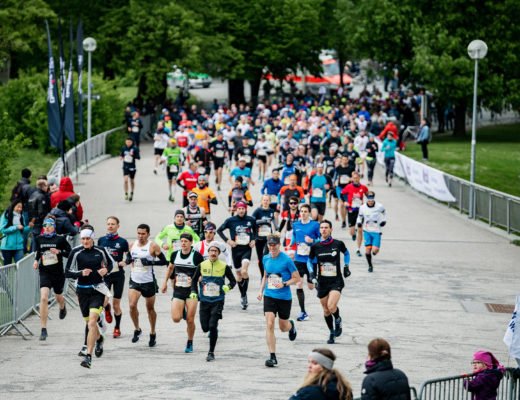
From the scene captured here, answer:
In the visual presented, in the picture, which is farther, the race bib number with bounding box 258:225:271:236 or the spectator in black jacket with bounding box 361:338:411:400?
the race bib number with bounding box 258:225:271:236

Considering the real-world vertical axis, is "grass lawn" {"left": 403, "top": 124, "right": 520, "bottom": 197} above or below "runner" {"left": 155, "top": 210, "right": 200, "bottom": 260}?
below

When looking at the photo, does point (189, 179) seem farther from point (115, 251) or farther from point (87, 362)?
point (87, 362)

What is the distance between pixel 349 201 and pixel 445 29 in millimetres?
31630

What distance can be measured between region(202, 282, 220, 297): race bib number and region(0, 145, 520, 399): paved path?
0.83m

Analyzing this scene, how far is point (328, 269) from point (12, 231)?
6.21 meters

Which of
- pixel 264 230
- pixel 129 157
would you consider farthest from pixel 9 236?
pixel 129 157

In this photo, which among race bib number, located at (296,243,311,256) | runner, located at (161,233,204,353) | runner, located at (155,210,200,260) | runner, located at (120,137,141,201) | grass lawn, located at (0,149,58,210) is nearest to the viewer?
runner, located at (161,233,204,353)

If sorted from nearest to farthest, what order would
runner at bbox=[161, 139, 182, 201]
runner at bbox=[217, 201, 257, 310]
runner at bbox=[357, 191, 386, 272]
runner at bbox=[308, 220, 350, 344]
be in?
runner at bbox=[308, 220, 350, 344] < runner at bbox=[217, 201, 257, 310] < runner at bbox=[357, 191, 386, 272] < runner at bbox=[161, 139, 182, 201]

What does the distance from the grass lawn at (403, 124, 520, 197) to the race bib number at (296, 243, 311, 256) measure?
74.8 feet

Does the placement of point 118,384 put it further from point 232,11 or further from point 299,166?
point 232,11

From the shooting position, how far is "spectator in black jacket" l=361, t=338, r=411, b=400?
32.1 ft

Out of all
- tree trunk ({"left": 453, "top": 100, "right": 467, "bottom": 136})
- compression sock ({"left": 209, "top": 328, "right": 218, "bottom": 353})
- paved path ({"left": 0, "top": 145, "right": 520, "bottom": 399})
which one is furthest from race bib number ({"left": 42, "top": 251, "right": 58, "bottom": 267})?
tree trunk ({"left": 453, "top": 100, "right": 467, "bottom": 136})

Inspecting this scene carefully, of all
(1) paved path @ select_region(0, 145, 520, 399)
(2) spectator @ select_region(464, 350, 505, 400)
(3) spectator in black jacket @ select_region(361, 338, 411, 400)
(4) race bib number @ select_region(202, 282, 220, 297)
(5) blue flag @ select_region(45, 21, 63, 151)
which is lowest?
(1) paved path @ select_region(0, 145, 520, 399)

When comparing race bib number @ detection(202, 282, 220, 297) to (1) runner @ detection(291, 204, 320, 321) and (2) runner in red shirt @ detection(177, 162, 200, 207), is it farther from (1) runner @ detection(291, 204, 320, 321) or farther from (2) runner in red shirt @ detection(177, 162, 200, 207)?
(2) runner in red shirt @ detection(177, 162, 200, 207)
